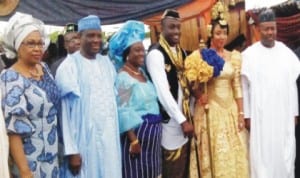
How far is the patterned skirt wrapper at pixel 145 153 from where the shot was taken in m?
5.66

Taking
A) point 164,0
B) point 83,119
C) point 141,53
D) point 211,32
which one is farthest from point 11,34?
point 164,0

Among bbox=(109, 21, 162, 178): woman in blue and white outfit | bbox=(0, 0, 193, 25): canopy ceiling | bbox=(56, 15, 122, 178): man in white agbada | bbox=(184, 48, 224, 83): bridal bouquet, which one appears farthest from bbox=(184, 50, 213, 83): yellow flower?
bbox=(0, 0, 193, 25): canopy ceiling

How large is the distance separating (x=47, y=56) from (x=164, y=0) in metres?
1.88

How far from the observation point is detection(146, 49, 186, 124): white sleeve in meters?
5.82

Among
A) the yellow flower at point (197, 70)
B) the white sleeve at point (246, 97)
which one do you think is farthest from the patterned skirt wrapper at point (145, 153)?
the white sleeve at point (246, 97)

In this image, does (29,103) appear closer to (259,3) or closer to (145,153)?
(145,153)

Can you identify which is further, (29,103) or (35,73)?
(35,73)

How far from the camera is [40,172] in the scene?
4855 mm

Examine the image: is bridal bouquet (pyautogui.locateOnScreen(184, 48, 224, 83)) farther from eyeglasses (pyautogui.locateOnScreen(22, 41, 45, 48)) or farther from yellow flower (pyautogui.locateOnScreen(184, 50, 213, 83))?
eyeglasses (pyautogui.locateOnScreen(22, 41, 45, 48))

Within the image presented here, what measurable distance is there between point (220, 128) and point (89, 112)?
1524mm

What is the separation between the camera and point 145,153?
5.70m

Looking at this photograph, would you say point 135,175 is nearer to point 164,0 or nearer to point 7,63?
point 7,63

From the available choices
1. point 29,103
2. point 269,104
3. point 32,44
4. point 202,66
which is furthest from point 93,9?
point 29,103

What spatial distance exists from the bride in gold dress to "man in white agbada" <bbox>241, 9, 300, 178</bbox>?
161 millimetres
